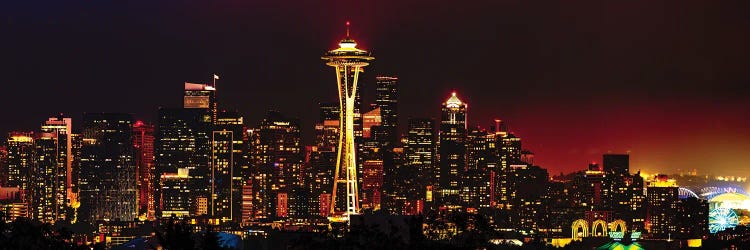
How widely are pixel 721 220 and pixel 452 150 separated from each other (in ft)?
43.9

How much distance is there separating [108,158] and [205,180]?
15.2 feet

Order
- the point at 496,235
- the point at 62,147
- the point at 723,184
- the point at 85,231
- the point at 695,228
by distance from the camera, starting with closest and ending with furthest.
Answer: the point at 496,235 → the point at 85,231 → the point at 695,228 → the point at 62,147 → the point at 723,184

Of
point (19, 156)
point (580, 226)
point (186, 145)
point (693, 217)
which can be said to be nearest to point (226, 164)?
point (186, 145)

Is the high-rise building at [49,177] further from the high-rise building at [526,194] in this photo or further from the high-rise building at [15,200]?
the high-rise building at [526,194]

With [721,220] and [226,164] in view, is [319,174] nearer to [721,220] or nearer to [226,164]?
[226,164]

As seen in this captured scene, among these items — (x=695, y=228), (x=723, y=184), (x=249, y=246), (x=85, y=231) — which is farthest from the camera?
(x=723, y=184)

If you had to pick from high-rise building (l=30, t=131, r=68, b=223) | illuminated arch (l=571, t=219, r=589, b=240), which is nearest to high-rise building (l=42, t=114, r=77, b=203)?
high-rise building (l=30, t=131, r=68, b=223)

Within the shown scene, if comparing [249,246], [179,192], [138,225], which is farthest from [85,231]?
[249,246]

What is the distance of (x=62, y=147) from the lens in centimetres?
7712

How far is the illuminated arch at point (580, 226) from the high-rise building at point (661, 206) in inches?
109

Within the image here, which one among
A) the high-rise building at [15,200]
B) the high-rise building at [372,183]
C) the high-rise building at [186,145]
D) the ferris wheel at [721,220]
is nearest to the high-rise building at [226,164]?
the high-rise building at [186,145]

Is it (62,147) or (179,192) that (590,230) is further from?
(62,147)

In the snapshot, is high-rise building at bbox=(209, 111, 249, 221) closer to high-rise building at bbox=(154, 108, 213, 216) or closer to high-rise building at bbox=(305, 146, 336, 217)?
high-rise building at bbox=(154, 108, 213, 216)

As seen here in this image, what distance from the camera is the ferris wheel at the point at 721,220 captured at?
75.7m
